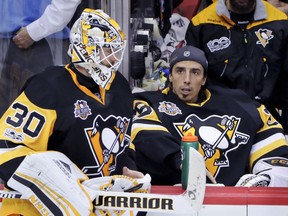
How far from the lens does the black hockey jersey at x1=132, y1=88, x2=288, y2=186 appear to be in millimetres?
3879

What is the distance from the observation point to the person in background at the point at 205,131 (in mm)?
3859

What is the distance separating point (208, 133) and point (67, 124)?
104cm

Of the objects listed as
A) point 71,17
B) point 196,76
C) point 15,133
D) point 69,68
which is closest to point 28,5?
point 71,17

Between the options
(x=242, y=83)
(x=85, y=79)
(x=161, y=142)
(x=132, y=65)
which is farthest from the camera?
(x=132, y=65)

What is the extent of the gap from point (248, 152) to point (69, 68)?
114cm

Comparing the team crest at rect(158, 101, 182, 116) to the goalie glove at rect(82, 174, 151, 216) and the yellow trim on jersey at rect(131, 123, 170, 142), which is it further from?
the goalie glove at rect(82, 174, 151, 216)

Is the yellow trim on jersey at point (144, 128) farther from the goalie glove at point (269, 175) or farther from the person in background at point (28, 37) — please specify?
the person in background at point (28, 37)

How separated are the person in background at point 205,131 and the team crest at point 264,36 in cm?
78

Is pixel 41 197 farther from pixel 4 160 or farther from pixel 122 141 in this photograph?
pixel 122 141

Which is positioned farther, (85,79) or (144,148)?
(144,148)

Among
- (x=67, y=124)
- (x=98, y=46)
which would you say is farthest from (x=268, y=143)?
(x=67, y=124)

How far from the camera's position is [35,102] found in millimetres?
3059

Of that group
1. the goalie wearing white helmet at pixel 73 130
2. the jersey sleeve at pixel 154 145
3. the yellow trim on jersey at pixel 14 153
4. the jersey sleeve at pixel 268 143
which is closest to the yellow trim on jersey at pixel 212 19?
the jersey sleeve at pixel 268 143

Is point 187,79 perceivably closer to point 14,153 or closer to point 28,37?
point 28,37
